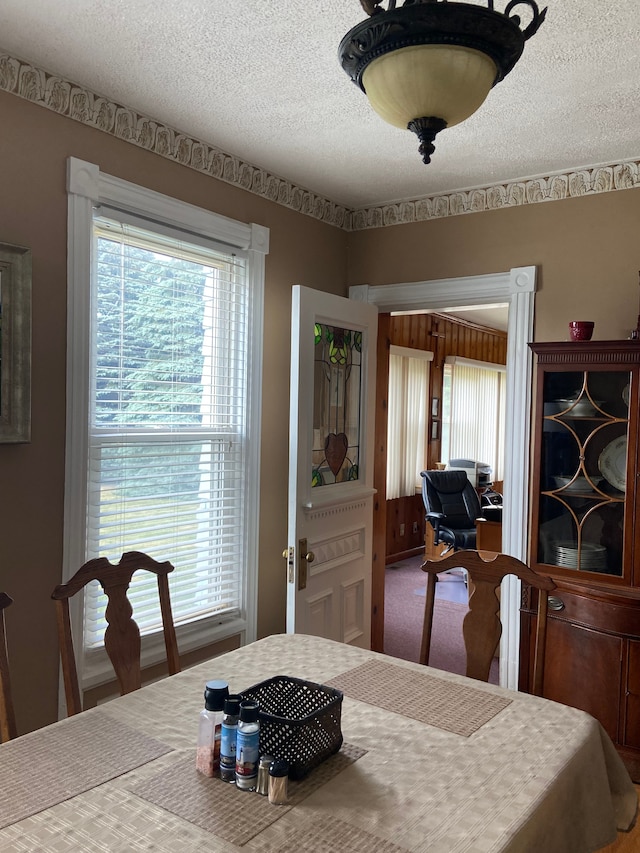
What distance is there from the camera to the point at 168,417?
2.97m

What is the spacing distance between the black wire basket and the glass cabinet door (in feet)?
6.12

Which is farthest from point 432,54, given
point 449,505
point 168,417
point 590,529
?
point 449,505

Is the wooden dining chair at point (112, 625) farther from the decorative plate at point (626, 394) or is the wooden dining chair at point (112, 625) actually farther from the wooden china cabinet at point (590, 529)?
the decorative plate at point (626, 394)

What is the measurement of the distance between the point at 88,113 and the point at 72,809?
2.28m

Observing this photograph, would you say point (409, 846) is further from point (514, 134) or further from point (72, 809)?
point (514, 134)

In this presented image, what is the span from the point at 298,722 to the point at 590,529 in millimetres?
2070

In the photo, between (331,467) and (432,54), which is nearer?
(432,54)

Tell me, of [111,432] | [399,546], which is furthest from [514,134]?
[399,546]

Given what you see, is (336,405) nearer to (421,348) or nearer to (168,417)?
(168,417)

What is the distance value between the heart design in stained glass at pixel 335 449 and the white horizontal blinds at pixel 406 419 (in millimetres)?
3126

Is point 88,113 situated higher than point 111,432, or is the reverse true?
point 88,113

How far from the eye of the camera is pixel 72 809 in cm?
126

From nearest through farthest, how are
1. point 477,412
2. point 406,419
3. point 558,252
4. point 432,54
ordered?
point 432,54, point 558,252, point 406,419, point 477,412

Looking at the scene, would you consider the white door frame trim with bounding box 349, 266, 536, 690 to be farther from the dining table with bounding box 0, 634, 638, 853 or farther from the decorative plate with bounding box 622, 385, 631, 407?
the dining table with bounding box 0, 634, 638, 853
